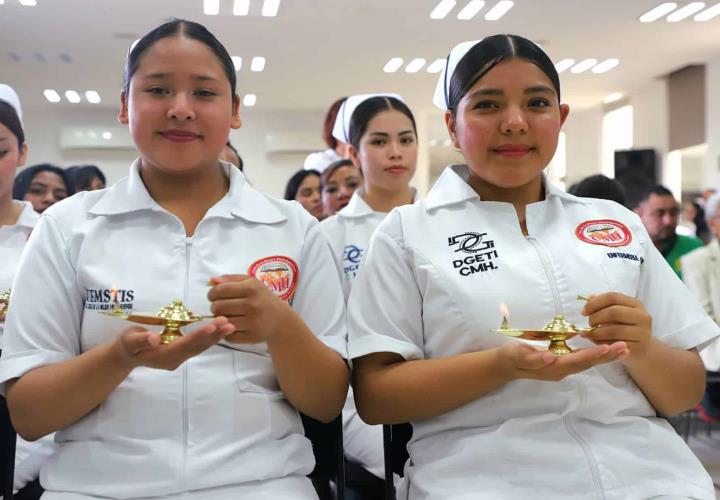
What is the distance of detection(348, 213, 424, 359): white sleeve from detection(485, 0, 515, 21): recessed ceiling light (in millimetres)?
6701

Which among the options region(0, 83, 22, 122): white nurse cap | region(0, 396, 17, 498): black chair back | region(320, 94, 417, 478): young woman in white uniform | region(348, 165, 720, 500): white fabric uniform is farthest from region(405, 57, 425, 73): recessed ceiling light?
region(0, 396, 17, 498): black chair back

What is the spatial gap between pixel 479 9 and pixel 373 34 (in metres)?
1.34

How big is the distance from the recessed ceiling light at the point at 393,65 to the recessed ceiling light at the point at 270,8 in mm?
2350

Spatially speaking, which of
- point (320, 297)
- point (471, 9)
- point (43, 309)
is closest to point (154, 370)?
point (43, 309)

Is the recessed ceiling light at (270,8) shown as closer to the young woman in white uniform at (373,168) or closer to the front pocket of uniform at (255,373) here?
the young woman in white uniform at (373,168)

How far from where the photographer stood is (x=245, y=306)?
122cm

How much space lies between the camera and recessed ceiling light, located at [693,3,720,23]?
26.3 feet

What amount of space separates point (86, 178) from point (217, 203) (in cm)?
361

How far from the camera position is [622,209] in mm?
1681

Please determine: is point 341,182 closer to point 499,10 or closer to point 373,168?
point 373,168

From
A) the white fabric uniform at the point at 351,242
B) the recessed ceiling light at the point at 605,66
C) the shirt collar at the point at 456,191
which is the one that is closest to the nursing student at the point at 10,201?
the white fabric uniform at the point at 351,242

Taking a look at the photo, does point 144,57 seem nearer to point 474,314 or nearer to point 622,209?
point 474,314

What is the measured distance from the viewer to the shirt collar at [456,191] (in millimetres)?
1609

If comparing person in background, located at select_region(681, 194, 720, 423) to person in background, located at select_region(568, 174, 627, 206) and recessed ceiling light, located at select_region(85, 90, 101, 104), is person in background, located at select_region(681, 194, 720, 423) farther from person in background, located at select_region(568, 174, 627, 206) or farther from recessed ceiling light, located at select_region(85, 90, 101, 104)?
recessed ceiling light, located at select_region(85, 90, 101, 104)
